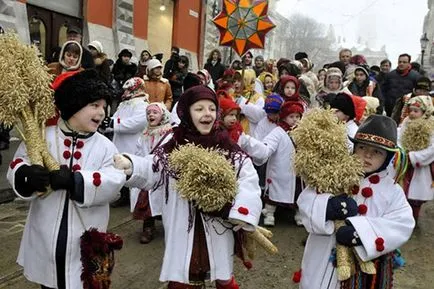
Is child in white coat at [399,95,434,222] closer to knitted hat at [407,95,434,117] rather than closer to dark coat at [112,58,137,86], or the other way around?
knitted hat at [407,95,434,117]

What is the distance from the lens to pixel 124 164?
2.46 meters

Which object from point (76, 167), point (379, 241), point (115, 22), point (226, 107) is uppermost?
point (115, 22)

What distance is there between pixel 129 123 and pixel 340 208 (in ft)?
10.9

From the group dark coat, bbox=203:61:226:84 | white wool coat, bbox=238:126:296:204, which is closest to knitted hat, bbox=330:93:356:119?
white wool coat, bbox=238:126:296:204

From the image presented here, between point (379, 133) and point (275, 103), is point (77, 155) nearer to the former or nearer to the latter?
point (379, 133)

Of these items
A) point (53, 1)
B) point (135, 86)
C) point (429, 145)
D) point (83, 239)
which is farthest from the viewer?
point (53, 1)

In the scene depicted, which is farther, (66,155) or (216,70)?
(216,70)

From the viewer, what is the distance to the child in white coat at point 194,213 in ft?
8.45

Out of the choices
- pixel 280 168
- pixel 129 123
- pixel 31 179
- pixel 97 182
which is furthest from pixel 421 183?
pixel 31 179

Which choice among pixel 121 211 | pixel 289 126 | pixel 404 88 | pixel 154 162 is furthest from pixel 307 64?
A: pixel 154 162

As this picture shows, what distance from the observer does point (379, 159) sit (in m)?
2.50

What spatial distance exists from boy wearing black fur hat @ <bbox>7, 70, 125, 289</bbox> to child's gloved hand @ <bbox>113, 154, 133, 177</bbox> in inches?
1.2

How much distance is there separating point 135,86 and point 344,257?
3.67m

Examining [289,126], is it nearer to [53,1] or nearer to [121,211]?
[121,211]
